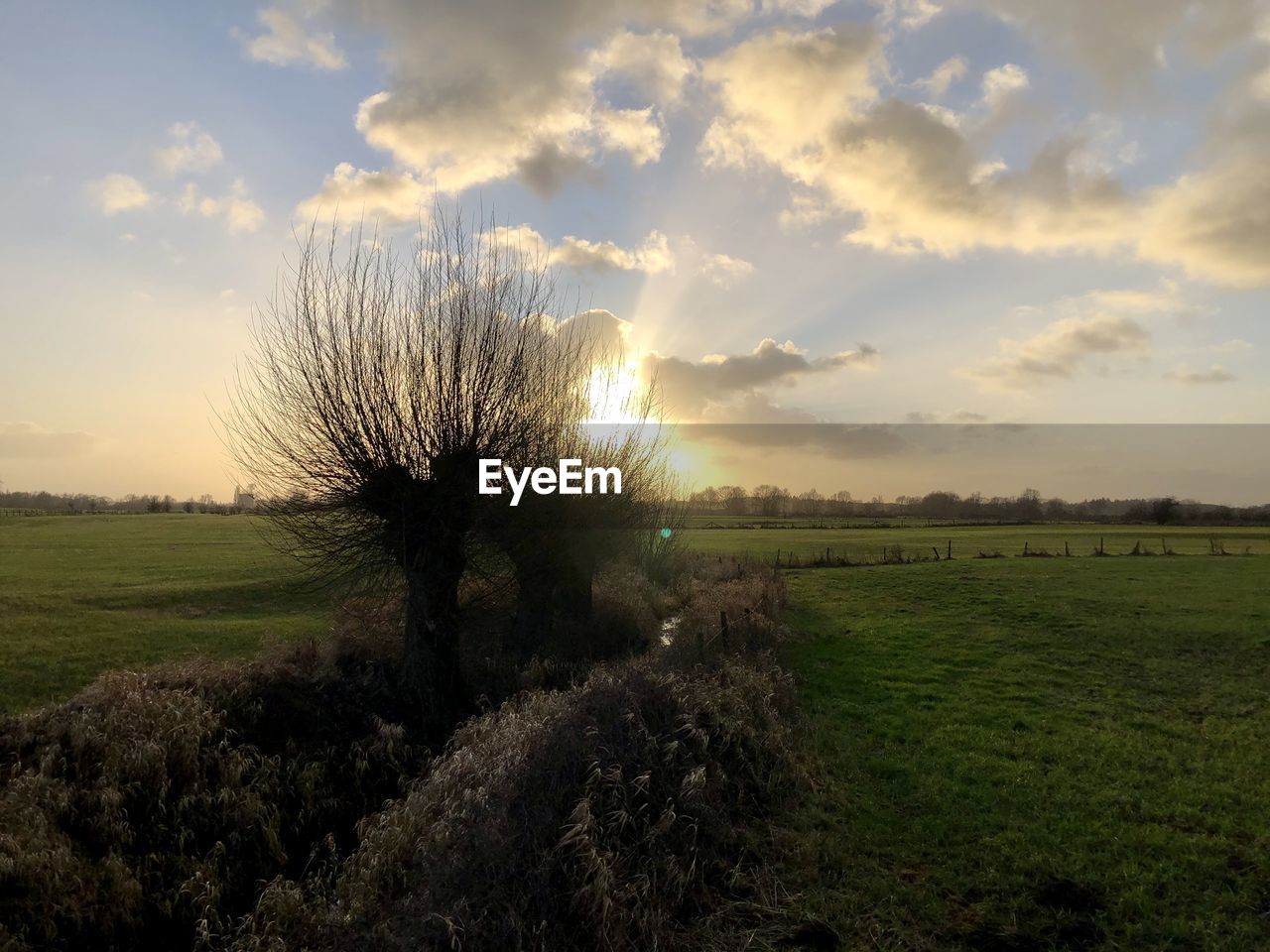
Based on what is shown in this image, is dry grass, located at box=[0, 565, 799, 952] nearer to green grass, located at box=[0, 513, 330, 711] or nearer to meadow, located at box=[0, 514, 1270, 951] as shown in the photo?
meadow, located at box=[0, 514, 1270, 951]

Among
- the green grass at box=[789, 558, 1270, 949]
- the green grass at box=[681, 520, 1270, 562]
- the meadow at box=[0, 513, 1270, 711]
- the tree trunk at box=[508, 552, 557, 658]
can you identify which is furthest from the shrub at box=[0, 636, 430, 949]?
the green grass at box=[681, 520, 1270, 562]

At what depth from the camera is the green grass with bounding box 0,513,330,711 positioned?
60.4 feet

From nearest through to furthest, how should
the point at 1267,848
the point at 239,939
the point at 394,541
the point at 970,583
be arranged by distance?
the point at 239,939, the point at 1267,848, the point at 394,541, the point at 970,583

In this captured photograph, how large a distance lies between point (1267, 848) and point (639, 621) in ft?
52.8

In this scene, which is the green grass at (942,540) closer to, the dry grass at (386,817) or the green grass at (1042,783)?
the green grass at (1042,783)

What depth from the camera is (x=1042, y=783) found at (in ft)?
36.0

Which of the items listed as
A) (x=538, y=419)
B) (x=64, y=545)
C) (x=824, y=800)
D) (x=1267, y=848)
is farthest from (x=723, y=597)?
(x=64, y=545)

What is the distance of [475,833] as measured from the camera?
7.45 meters

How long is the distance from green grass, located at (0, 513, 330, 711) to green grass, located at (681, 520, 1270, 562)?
28.5 metres

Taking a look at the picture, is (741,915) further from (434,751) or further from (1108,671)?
(1108,671)

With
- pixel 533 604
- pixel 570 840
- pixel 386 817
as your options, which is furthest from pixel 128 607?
pixel 570 840

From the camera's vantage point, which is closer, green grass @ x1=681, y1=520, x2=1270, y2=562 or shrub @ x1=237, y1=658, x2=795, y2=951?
shrub @ x1=237, y1=658, x2=795, y2=951

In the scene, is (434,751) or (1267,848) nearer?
(1267,848)

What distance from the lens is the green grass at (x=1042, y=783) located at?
7359 millimetres
